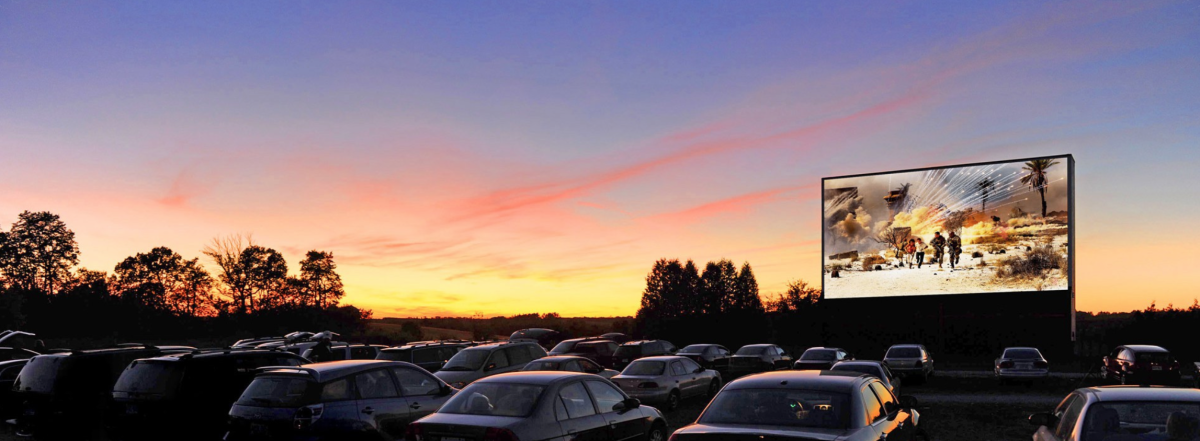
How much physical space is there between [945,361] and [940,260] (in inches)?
296

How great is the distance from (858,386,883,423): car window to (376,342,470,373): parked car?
15819 millimetres

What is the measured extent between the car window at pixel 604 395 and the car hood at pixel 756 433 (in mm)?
3207

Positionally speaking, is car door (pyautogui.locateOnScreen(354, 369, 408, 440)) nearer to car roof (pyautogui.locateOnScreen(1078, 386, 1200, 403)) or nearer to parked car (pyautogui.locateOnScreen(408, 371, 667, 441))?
parked car (pyautogui.locateOnScreen(408, 371, 667, 441))

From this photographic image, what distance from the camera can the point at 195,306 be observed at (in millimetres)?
85000

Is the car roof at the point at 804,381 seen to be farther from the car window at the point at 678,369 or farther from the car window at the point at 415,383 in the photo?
the car window at the point at 678,369

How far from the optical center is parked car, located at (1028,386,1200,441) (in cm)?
729

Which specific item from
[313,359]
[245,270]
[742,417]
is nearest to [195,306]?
[245,270]

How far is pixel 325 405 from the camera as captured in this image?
10578mm

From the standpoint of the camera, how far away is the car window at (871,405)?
8.37 m

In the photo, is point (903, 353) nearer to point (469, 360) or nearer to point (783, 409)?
point (469, 360)

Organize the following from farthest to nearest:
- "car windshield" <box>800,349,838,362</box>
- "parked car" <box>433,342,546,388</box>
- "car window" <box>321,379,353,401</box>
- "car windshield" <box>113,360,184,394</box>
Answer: "car windshield" <box>800,349,838,362</box>
"parked car" <box>433,342,546,388</box>
"car windshield" <box>113,360,184,394</box>
"car window" <box>321,379,353,401</box>

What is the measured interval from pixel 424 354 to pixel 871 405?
55.5 feet

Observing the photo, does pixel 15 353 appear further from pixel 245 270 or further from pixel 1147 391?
pixel 245 270

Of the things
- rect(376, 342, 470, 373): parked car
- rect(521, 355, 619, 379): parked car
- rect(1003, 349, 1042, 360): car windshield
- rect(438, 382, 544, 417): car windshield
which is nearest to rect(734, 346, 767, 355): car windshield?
rect(1003, 349, 1042, 360): car windshield
